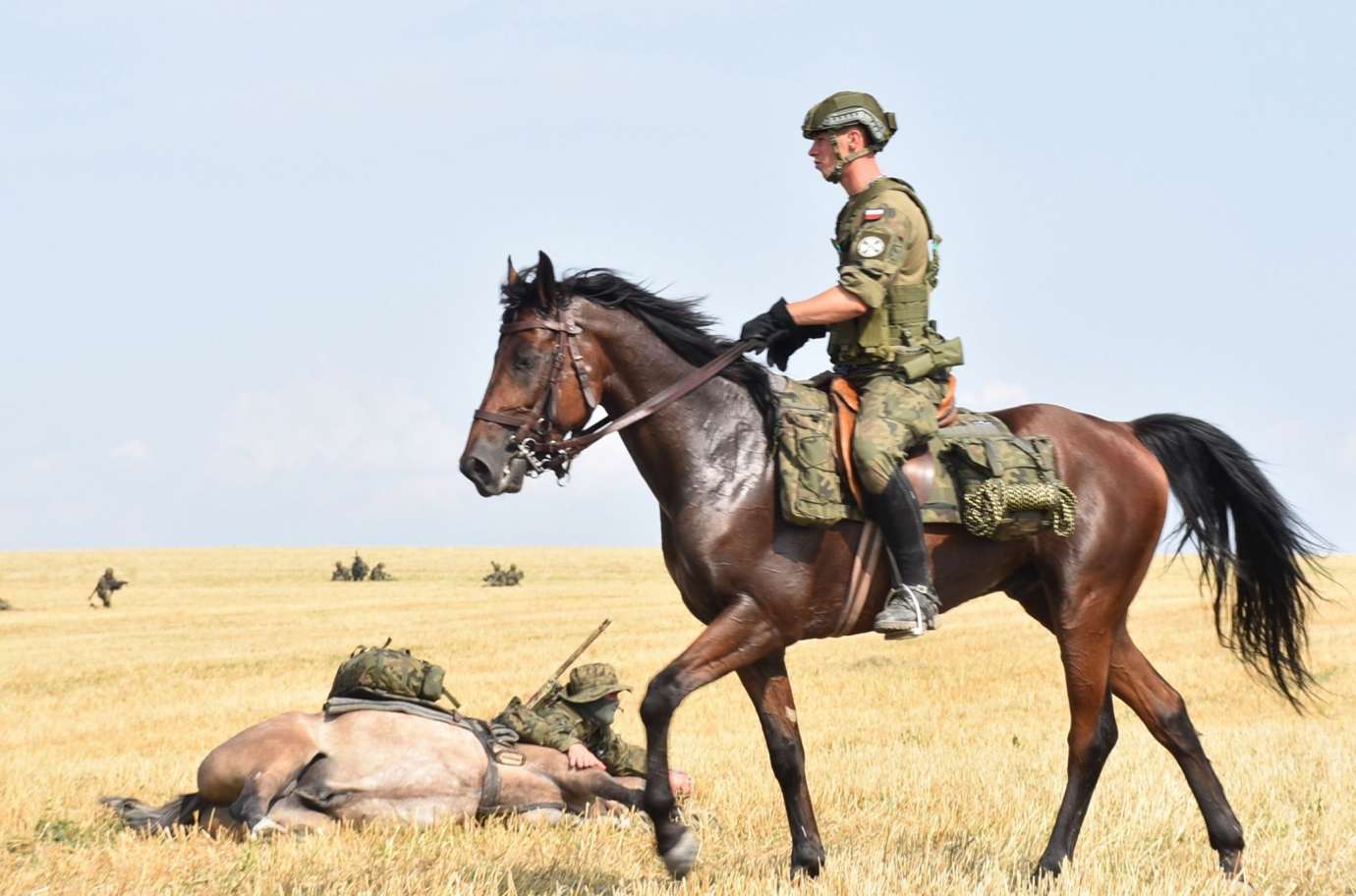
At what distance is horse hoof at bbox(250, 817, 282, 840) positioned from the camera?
8492 millimetres

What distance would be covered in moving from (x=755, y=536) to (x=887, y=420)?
84 centimetres

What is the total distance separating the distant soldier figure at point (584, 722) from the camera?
389 inches

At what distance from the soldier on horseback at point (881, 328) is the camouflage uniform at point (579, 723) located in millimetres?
3468

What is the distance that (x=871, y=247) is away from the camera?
707 cm

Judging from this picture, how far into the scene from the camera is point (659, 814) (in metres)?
6.68

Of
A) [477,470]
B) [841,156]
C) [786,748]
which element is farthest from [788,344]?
[786,748]

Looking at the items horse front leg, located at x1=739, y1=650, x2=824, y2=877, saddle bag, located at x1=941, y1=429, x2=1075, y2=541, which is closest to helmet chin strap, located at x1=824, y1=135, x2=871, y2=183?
saddle bag, located at x1=941, y1=429, x2=1075, y2=541

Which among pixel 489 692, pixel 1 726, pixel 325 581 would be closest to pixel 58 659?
pixel 1 726

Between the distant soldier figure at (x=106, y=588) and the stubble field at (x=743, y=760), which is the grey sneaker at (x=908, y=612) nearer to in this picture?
the stubble field at (x=743, y=760)

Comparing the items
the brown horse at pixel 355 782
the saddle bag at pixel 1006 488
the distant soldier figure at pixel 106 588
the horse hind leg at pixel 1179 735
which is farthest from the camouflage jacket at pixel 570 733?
the distant soldier figure at pixel 106 588

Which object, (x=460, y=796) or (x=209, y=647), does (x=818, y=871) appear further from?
(x=209, y=647)

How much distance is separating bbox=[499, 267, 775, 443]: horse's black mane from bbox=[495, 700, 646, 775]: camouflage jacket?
11.7 ft

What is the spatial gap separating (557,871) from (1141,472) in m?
3.80

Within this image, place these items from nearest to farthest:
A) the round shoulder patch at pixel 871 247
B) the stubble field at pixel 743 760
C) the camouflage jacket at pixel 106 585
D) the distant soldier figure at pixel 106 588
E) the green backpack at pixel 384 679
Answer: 1. the round shoulder patch at pixel 871 247
2. the stubble field at pixel 743 760
3. the green backpack at pixel 384 679
4. the distant soldier figure at pixel 106 588
5. the camouflage jacket at pixel 106 585
